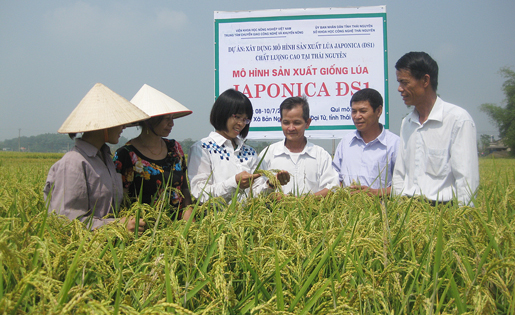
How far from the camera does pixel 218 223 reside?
1672mm

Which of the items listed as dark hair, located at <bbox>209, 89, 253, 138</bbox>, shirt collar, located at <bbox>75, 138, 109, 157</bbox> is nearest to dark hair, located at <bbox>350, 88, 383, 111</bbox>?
dark hair, located at <bbox>209, 89, 253, 138</bbox>

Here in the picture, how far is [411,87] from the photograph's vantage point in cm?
293

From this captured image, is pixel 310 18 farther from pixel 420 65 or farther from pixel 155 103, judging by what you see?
pixel 155 103

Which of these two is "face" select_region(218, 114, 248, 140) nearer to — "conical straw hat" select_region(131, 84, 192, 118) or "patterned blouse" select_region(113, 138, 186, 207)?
"conical straw hat" select_region(131, 84, 192, 118)

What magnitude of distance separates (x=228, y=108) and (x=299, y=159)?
3.09 ft

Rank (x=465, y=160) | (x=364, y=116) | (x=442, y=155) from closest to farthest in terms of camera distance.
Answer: (x=465, y=160), (x=442, y=155), (x=364, y=116)

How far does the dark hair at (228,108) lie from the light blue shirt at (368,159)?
1304mm

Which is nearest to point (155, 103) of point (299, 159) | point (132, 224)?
point (132, 224)

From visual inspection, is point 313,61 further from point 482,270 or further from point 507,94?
point 507,94

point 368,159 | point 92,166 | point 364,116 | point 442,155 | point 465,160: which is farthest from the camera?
point 364,116

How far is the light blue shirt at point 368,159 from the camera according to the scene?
3.60 metres

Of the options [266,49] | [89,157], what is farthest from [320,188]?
[266,49]

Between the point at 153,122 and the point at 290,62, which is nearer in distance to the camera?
the point at 153,122

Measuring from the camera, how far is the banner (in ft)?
16.3
